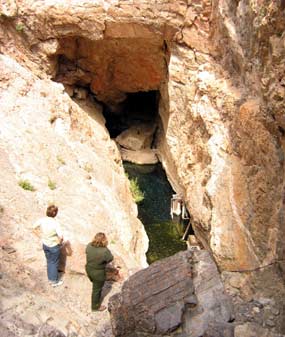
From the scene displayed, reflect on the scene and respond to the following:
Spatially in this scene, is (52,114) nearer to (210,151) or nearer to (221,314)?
(210,151)

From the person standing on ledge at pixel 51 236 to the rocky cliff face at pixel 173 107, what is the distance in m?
2.03

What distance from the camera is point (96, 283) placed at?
25.6 feet

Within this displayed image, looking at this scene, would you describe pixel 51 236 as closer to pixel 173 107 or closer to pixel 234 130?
pixel 234 130

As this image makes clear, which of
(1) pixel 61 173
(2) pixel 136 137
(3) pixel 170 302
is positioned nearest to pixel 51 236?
(3) pixel 170 302

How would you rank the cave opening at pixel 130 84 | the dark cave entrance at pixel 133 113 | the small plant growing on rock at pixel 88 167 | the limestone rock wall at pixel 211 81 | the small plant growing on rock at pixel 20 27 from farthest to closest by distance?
the dark cave entrance at pixel 133 113 < the cave opening at pixel 130 84 < the small plant growing on rock at pixel 20 27 < the small plant growing on rock at pixel 88 167 < the limestone rock wall at pixel 211 81

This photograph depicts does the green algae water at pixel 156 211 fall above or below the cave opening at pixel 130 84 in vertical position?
below

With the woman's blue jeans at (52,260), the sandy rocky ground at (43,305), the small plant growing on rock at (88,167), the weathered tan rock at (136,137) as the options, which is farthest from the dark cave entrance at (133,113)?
the woman's blue jeans at (52,260)

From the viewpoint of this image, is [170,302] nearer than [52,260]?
Yes

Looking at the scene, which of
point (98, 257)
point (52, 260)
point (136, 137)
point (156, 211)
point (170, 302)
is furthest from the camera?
point (136, 137)

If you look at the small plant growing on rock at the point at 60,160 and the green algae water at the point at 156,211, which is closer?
the small plant growing on rock at the point at 60,160

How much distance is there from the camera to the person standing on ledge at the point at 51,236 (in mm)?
7895

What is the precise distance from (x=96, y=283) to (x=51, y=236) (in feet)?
3.81

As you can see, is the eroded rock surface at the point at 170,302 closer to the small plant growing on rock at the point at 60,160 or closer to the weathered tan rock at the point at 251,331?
the weathered tan rock at the point at 251,331

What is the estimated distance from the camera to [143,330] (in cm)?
684
